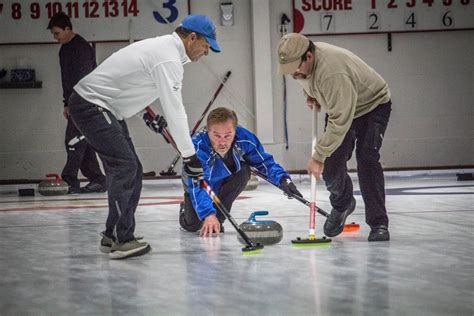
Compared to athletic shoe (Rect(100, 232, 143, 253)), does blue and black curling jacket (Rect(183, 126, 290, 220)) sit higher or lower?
higher

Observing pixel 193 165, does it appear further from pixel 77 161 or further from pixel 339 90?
pixel 77 161

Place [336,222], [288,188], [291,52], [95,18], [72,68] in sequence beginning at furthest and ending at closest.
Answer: [95,18], [72,68], [288,188], [336,222], [291,52]

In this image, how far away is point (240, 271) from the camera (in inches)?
123

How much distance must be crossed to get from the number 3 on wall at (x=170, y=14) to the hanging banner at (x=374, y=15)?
147cm

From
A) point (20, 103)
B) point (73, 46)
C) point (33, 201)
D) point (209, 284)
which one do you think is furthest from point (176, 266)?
point (20, 103)

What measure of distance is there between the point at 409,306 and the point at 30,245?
2266 mm

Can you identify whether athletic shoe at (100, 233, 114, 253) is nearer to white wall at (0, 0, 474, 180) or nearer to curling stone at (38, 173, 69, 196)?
curling stone at (38, 173, 69, 196)

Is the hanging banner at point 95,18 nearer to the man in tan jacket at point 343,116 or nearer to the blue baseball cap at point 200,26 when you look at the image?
the man in tan jacket at point 343,116

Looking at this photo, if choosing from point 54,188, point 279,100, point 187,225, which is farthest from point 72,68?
point 187,225

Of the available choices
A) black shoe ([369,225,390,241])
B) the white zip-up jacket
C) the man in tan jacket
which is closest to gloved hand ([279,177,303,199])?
the man in tan jacket

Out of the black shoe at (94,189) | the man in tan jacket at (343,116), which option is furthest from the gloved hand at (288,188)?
the black shoe at (94,189)

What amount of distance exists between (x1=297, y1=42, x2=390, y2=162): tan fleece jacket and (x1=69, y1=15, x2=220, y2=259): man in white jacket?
48 cm

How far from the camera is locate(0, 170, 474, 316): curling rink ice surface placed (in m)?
2.49

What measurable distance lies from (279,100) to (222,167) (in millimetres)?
6402
